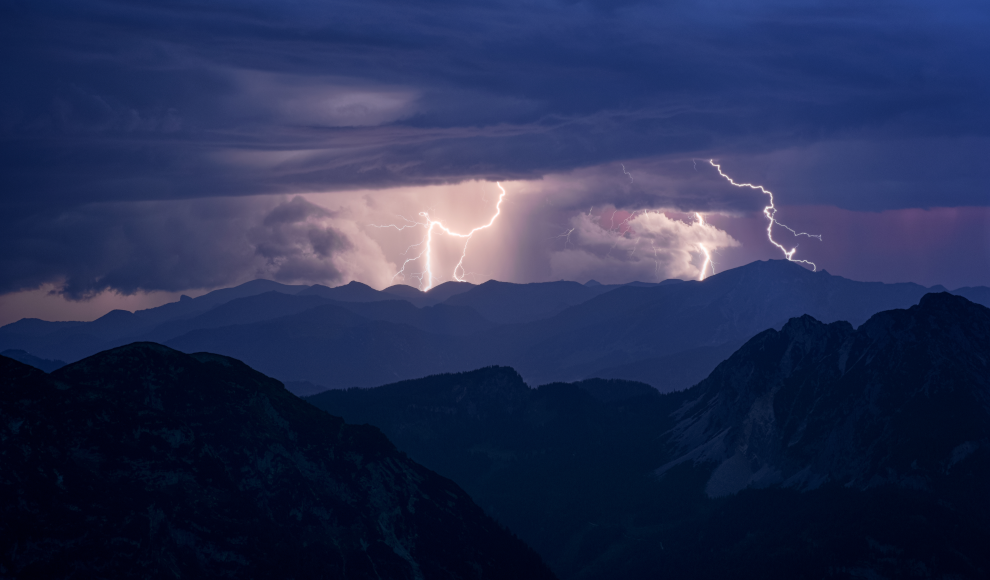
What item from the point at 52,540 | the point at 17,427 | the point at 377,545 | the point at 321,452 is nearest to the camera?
the point at 52,540

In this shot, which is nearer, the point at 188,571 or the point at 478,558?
the point at 188,571

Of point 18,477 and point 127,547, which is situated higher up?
point 18,477

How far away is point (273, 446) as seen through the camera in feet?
608

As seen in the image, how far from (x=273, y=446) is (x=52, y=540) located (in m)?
52.5

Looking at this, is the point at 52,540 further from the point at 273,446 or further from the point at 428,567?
the point at 428,567

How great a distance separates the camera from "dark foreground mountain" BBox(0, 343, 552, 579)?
465 feet

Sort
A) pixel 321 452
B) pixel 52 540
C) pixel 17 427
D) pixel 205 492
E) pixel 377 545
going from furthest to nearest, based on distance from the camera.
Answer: pixel 321 452, pixel 377 545, pixel 205 492, pixel 17 427, pixel 52 540

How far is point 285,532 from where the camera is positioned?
555 ft

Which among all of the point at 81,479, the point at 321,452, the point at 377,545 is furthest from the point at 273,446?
the point at 81,479

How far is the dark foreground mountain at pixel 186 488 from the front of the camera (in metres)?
142

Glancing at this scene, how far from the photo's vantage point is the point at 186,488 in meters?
161

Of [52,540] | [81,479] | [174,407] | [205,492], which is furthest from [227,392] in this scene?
[52,540]

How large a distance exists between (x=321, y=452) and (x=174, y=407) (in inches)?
1245

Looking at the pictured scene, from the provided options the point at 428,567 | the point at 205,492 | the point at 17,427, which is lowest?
the point at 428,567
